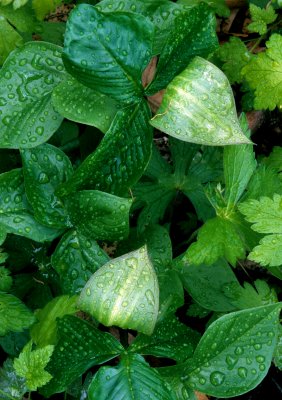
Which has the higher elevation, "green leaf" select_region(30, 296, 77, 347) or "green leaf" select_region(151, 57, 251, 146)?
"green leaf" select_region(151, 57, 251, 146)

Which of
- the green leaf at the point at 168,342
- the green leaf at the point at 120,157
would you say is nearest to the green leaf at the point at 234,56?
the green leaf at the point at 120,157

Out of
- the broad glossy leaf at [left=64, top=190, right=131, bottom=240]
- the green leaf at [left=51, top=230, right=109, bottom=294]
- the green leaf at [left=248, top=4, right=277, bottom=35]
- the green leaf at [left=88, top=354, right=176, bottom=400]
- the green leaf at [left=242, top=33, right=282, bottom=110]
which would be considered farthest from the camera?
the green leaf at [left=248, top=4, right=277, bottom=35]

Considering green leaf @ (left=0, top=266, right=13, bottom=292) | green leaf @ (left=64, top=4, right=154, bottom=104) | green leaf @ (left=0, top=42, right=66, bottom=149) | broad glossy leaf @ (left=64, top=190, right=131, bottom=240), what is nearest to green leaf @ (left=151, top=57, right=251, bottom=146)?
green leaf @ (left=64, top=4, right=154, bottom=104)

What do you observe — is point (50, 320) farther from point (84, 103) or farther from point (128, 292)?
point (84, 103)

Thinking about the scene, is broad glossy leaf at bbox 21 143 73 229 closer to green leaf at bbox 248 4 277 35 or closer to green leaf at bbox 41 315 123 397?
green leaf at bbox 41 315 123 397

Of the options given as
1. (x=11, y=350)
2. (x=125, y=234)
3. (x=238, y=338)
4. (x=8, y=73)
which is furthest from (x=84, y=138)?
(x=238, y=338)

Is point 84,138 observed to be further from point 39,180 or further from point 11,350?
point 11,350

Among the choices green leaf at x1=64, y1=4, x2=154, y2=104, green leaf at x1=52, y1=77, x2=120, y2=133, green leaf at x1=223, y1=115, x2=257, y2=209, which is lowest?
green leaf at x1=223, y1=115, x2=257, y2=209
